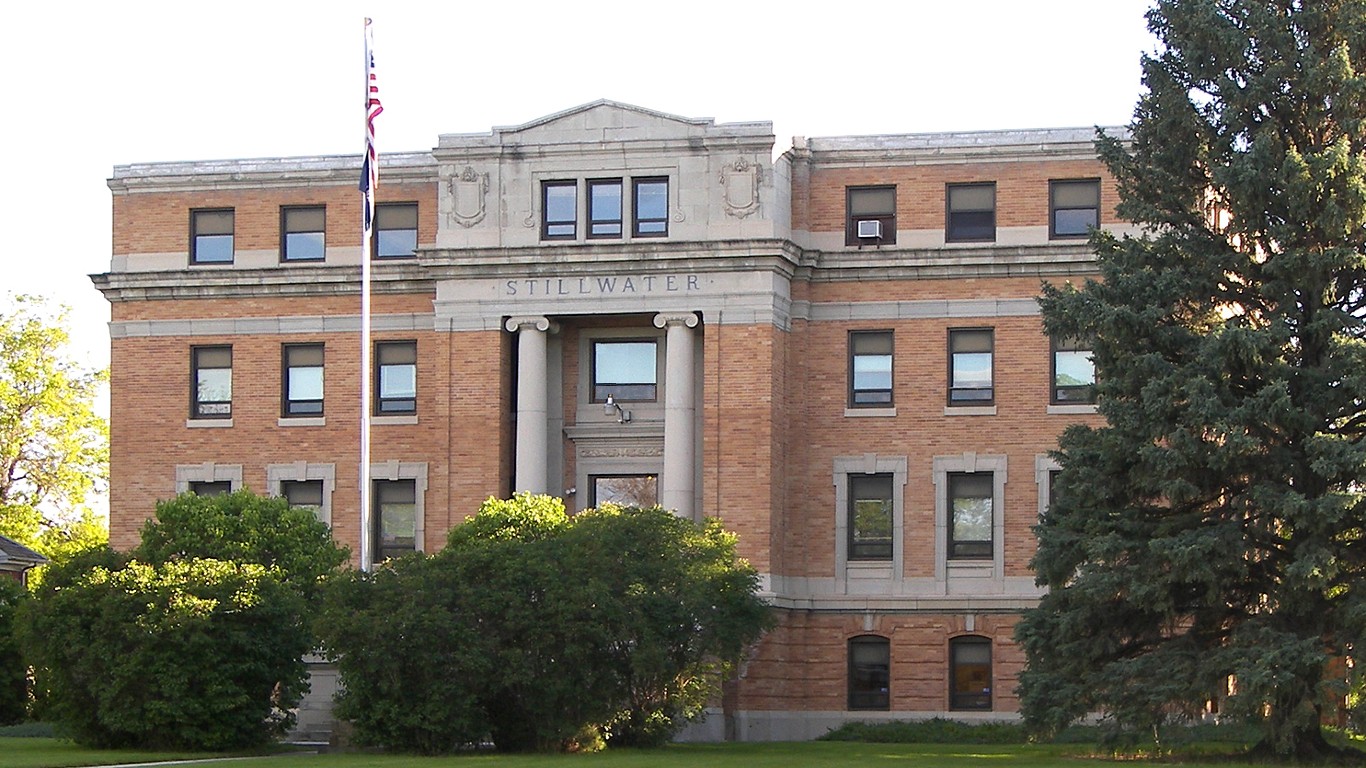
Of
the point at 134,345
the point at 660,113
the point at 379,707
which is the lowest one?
the point at 379,707

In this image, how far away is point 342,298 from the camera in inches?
2200

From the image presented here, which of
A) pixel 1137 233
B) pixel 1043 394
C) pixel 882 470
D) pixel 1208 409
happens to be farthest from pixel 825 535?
pixel 1208 409

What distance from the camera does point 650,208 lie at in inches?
2096

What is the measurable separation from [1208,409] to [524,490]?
65.0ft

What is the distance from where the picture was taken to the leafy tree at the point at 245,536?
47562 millimetres

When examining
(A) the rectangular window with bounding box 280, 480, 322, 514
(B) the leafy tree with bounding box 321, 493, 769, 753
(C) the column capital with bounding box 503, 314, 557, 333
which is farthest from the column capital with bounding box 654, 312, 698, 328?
(A) the rectangular window with bounding box 280, 480, 322, 514

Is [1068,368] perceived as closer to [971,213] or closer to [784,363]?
[971,213]

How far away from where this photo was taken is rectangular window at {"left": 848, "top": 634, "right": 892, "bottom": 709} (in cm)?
5322

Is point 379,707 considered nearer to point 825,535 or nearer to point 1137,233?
point 825,535

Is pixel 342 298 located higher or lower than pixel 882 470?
higher

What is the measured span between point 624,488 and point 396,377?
6.58 meters

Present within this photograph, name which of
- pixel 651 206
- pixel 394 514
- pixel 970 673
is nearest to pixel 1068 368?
pixel 970 673

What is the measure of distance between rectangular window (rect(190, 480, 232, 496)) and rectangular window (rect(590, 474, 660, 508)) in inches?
377

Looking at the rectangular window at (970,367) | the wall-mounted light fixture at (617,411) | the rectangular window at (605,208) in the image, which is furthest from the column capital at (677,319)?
the rectangular window at (970,367)
